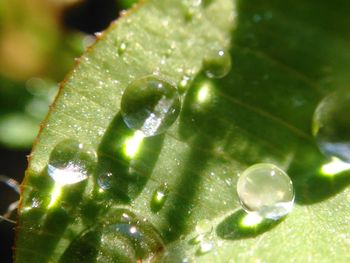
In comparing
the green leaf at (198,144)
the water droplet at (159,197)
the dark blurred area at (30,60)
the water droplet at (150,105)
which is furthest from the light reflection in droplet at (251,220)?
the dark blurred area at (30,60)

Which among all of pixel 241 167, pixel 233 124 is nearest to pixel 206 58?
pixel 233 124

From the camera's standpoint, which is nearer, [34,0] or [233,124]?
[233,124]

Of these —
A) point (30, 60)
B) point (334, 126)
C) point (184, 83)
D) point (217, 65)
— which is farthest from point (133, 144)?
point (30, 60)

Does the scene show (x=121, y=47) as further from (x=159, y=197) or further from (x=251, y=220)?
(x=251, y=220)

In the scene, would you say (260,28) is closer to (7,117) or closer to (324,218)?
(324,218)

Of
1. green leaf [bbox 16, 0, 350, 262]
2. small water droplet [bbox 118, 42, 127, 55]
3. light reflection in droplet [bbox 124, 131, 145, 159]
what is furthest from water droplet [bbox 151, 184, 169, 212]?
small water droplet [bbox 118, 42, 127, 55]
